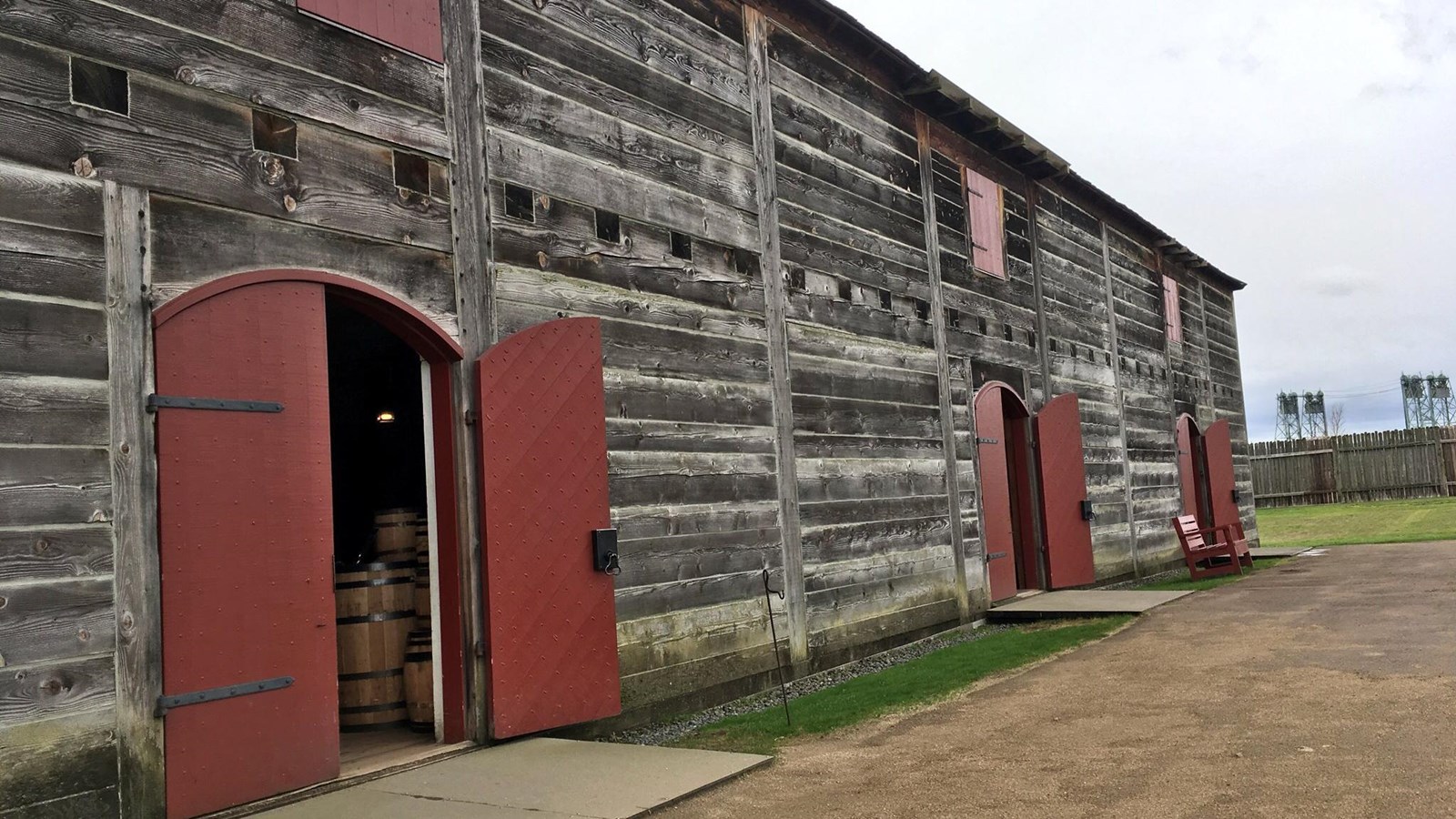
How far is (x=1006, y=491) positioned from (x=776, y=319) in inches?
194

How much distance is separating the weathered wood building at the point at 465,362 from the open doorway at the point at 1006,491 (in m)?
0.17

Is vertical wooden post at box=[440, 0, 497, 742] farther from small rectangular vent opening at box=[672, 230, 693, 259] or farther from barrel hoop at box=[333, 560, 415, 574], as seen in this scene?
small rectangular vent opening at box=[672, 230, 693, 259]

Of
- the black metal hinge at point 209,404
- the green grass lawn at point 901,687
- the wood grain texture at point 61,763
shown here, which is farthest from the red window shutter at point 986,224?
the wood grain texture at point 61,763

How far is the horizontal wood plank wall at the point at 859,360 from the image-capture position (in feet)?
29.8

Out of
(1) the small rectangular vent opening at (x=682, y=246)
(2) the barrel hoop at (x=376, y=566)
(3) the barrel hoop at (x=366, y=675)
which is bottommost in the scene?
(3) the barrel hoop at (x=366, y=675)

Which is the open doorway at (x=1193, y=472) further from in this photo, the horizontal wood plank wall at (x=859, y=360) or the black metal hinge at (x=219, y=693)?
the black metal hinge at (x=219, y=693)

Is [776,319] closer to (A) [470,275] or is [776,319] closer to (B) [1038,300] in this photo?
(A) [470,275]

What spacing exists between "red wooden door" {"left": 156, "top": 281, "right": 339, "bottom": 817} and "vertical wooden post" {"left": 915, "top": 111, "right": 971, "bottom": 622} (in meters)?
7.15

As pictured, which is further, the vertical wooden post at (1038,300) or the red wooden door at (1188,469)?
the red wooden door at (1188,469)

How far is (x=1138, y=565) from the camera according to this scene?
1579 centimetres

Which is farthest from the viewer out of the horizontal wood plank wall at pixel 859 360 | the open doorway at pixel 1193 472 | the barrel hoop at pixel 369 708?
the open doorway at pixel 1193 472

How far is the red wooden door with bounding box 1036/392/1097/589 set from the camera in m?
13.2

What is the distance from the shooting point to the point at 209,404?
470cm

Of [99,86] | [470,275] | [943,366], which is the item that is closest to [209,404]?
Answer: [99,86]
